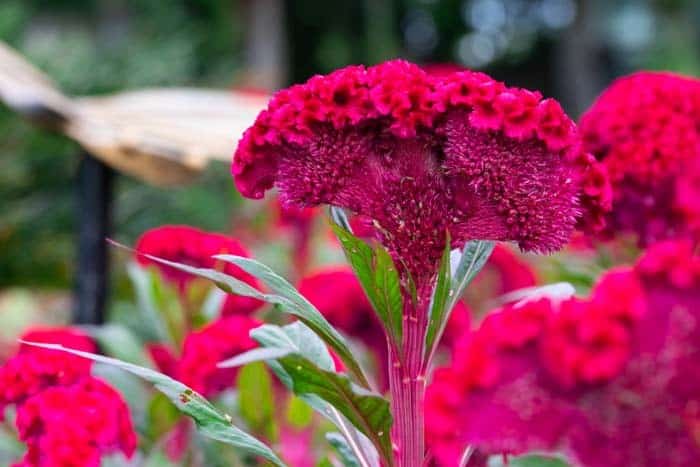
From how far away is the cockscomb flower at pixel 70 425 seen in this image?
0.75m

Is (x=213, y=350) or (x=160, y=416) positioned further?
(x=160, y=416)

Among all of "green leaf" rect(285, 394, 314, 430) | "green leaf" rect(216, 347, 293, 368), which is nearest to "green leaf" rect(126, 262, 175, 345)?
"green leaf" rect(285, 394, 314, 430)

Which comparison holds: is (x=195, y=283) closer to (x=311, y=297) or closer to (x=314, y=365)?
(x=311, y=297)

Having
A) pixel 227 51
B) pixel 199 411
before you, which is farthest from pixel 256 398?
pixel 227 51

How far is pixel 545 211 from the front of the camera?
642mm

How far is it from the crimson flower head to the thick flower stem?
46mm

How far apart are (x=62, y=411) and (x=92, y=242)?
36.6 inches

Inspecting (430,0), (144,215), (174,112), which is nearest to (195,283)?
(174,112)

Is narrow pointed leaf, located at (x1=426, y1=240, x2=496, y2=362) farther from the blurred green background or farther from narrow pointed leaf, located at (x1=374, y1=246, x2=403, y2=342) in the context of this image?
the blurred green background

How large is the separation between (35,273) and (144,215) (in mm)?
610

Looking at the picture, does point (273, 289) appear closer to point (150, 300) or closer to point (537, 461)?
point (537, 461)

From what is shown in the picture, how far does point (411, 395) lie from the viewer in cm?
70

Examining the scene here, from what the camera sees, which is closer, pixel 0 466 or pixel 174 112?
pixel 0 466

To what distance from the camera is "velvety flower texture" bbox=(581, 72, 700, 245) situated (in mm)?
932
